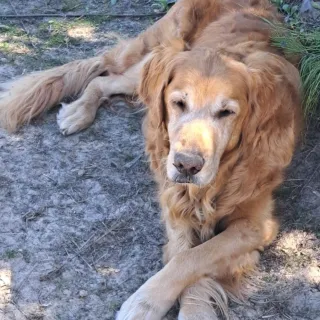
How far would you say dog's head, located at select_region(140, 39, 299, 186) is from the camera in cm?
339

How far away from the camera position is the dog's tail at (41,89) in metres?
4.91

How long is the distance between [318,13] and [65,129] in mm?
2273

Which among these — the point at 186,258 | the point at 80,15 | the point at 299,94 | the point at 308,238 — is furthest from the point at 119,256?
the point at 80,15

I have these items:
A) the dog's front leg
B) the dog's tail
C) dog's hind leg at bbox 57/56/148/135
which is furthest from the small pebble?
the dog's tail

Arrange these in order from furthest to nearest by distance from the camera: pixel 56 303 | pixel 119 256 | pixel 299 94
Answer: pixel 299 94 < pixel 119 256 < pixel 56 303

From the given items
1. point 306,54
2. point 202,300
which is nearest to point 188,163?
point 202,300

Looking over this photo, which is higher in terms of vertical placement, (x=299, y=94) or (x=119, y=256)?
(x=299, y=94)

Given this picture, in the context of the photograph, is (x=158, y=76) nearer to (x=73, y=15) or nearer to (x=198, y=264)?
(x=198, y=264)

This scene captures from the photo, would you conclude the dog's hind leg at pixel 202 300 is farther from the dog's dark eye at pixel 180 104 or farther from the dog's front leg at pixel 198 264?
the dog's dark eye at pixel 180 104

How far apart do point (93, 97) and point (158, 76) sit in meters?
1.39

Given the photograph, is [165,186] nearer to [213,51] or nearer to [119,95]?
[213,51]

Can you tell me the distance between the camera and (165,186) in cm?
400

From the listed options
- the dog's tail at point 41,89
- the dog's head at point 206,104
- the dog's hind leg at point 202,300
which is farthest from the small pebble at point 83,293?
the dog's tail at point 41,89

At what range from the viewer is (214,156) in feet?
11.3
